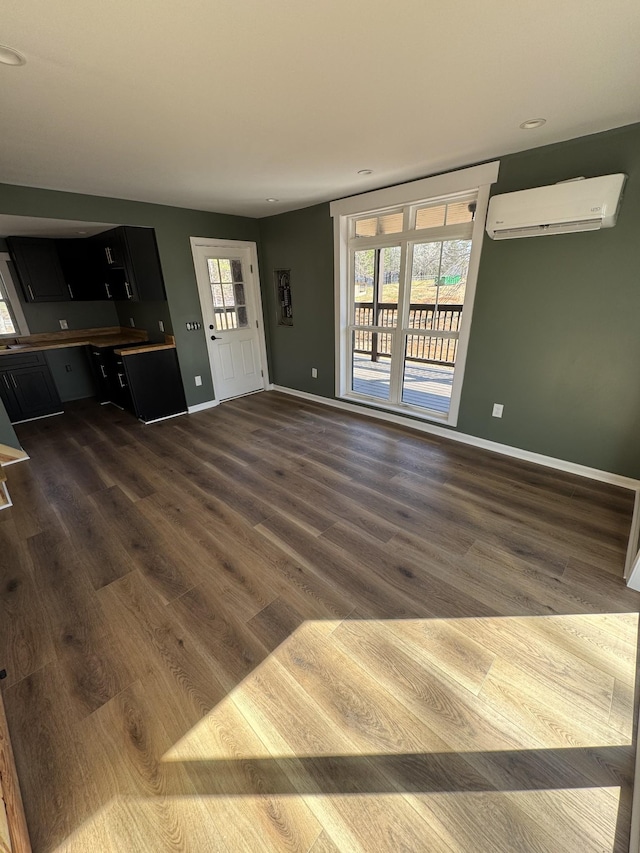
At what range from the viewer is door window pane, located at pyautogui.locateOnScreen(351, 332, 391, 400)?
507 cm

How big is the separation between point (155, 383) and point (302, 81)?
136 inches

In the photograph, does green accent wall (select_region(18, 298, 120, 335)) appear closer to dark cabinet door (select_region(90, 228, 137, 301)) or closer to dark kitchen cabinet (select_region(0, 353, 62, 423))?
dark kitchen cabinet (select_region(0, 353, 62, 423))

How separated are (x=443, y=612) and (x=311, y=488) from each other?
132 cm

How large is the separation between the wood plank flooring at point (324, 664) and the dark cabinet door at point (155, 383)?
5.20ft

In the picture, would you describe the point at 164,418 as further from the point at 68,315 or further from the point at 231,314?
the point at 68,315

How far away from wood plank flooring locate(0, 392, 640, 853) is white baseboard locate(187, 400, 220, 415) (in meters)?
1.94

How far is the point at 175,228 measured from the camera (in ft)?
12.8

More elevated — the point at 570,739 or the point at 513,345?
the point at 513,345

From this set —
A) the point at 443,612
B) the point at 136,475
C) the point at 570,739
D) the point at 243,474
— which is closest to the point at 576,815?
the point at 570,739

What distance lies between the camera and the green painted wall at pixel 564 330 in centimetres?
224

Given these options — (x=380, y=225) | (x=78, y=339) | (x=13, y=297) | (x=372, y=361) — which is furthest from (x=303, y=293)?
(x=13, y=297)

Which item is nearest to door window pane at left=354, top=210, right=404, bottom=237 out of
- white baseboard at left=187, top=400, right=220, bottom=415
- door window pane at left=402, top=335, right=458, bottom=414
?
door window pane at left=402, top=335, right=458, bottom=414

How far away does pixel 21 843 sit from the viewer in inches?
35.2

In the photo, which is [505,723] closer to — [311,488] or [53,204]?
[311,488]
